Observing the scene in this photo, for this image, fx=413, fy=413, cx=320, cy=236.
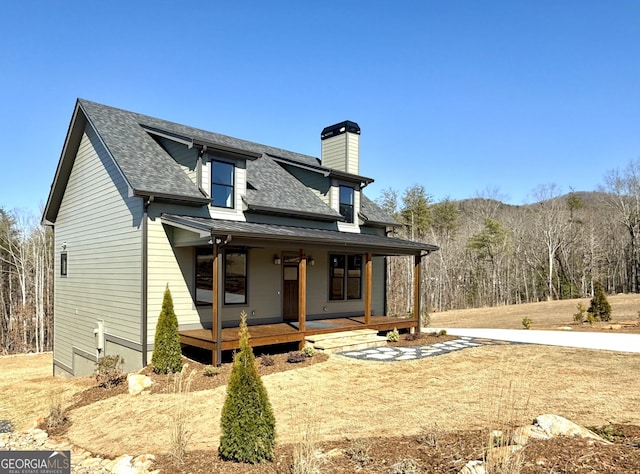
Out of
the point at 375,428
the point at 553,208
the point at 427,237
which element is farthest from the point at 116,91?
the point at 553,208

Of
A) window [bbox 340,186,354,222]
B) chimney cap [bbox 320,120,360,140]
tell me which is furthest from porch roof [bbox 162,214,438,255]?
chimney cap [bbox 320,120,360,140]

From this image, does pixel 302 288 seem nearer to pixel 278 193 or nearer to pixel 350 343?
pixel 350 343

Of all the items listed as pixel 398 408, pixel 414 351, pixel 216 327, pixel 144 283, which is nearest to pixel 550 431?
pixel 398 408

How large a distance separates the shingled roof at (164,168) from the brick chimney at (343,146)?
1.40 meters

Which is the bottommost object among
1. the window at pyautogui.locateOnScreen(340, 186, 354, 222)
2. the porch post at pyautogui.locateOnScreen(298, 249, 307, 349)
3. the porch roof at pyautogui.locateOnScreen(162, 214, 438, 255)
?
the porch post at pyautogui.locateOnScreen(298, 249, 307, 349)

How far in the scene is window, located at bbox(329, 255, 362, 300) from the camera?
1525 cm

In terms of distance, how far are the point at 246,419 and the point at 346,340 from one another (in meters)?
7.45

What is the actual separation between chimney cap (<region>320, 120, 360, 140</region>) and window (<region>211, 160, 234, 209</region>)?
6.52 m

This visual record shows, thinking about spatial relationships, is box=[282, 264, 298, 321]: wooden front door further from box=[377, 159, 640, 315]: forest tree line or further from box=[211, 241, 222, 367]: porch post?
box=[377, 159, 640, 315]: forest tree line

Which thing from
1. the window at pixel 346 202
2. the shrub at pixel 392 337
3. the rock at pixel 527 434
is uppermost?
the window at pixel 346 202

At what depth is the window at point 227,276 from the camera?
11391 millimetres

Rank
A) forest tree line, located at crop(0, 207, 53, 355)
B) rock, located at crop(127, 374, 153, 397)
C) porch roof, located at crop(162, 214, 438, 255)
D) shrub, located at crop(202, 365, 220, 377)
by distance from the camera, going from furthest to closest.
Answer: forest tree line, located at crop(0, 207, 53, 355), porch roof, located at crop(162, 214, 438, 255), shrub, located at crop(202, 365, 220, 377), rock, located at crop(127, 374, 153, 397)

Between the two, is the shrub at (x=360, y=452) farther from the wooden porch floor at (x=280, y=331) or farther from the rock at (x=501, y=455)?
the wooden porch floor at (x=280, y=331)

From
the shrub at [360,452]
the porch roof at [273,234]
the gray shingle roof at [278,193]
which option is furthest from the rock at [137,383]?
the shrub at [360,452]
